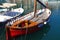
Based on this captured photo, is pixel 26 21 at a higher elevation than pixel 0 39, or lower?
higher

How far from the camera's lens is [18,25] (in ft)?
97.0

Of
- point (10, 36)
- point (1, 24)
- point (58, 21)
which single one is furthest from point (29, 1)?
point (10, 36)

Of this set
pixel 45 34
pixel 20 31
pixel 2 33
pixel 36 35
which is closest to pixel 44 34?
pixel 45 34

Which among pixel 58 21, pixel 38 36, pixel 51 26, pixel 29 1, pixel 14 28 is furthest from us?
pixel 29 1

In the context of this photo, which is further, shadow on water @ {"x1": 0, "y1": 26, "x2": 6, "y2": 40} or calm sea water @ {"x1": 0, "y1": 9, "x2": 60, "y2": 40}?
shadow on water @ {"x1": 0, "y1": 26, "x2": 6, "y2": 40}

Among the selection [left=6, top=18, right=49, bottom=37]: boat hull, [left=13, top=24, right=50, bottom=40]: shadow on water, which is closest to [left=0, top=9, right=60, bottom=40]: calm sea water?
[left=13, top=24, right=50, bottom=40]: shadow on water

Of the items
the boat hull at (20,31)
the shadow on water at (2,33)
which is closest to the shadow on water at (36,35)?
the boat hull at (20,31)

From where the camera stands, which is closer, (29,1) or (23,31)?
(23,31)

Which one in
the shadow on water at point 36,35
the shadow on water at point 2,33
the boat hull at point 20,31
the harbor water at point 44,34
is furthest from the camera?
the shadow on water at point 2,33

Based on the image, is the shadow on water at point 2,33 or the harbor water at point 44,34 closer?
the harbor water at point 44,34

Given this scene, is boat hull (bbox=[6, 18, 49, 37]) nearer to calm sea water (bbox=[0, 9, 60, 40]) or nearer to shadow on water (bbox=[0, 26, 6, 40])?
calm sea water (bbox=[0, 9, 60, 40])

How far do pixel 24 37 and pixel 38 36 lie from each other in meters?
2.37

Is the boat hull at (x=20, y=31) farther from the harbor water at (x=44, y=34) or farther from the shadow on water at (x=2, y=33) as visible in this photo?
the shadow on water at (x=2, y=33)

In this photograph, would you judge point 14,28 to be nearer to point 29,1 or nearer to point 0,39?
point 0,39
